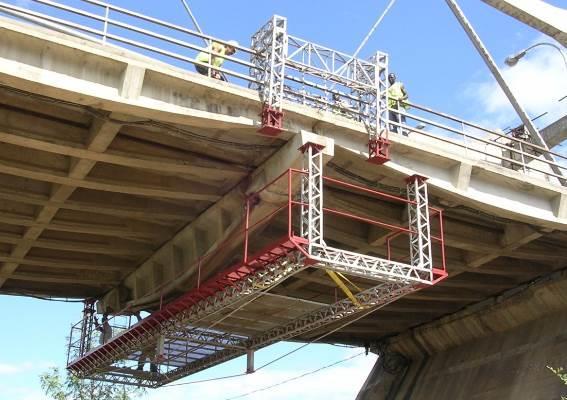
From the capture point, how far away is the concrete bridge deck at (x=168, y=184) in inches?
509

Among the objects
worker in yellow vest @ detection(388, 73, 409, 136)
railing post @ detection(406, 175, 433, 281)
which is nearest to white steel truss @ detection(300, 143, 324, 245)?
railing post @ detection(406, 175, 433, 281)

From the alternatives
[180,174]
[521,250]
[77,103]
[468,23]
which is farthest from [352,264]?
[468,23]

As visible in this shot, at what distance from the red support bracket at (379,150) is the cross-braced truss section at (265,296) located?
0.71m

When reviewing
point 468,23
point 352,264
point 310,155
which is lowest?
point 352,264

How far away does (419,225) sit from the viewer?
49.9 feet

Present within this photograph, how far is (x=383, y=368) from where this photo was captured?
30.8 metres

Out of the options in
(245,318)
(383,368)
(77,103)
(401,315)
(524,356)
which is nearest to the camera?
(77,103)

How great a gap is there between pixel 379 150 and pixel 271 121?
2482 mm

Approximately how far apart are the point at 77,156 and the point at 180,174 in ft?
8.46

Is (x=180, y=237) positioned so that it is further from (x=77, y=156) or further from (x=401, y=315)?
(x=401, y=315)

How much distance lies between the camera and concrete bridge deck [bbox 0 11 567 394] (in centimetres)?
1293

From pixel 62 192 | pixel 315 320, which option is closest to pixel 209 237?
pixel 315 320

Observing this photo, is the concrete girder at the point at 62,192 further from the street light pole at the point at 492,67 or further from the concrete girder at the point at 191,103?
the street light pole at the point at 492,67

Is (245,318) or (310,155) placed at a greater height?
(310,155)
